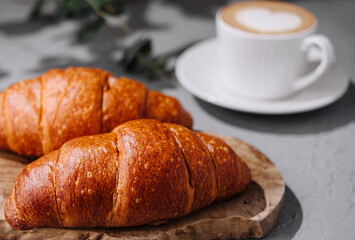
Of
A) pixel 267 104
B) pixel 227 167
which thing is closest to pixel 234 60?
pixel 267 104

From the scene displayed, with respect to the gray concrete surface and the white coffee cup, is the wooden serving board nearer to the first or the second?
the gray concrete surface

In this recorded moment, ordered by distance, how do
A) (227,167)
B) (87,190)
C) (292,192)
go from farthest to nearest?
(292,192) < (227,167) < (87,190)

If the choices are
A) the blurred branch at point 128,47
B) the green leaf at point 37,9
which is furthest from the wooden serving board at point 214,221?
the green leaf at point 37,9

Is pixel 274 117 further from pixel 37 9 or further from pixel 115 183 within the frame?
pixel 37 9

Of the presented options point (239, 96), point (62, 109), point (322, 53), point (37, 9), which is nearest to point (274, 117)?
point (239, 96)

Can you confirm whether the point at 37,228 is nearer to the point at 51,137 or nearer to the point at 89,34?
the point at 51,137

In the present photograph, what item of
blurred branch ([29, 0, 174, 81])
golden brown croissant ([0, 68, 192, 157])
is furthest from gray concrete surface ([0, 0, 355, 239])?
golden brown croissant ([0, 68, 192, 157])
